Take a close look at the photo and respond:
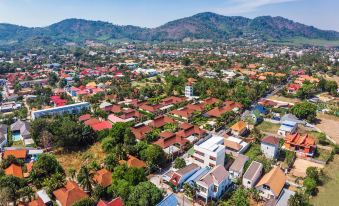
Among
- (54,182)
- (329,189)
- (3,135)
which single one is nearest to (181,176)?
(54,182)

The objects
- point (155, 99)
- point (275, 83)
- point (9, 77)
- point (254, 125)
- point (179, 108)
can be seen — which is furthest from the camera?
point (9, 77)

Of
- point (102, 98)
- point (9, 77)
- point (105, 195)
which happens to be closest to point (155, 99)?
point (102, 98)

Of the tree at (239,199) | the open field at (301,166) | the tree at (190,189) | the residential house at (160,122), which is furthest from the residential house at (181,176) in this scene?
the residential house at (160,122)

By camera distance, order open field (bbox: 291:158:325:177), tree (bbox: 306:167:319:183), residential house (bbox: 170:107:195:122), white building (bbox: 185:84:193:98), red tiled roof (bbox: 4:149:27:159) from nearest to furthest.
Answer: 1. tree (bbox: 306:167:319:183)
2. open field (bbox: 291:158:325:177)
3. red tiled roof (bbox: 4:149:27:159)
4. residential house (bbox: 170:107:195:122)
5. white building (bbox: 185:84:193:98)

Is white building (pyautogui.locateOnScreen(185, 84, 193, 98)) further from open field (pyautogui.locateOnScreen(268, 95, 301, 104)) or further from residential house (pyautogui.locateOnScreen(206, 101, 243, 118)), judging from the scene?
open field (pyautogui.locateOnScreen(268, 95, 301, 104))

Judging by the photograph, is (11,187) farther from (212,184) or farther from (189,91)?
(189,91)

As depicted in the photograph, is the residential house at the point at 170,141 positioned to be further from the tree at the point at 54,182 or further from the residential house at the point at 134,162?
the tree at the point at 54,182

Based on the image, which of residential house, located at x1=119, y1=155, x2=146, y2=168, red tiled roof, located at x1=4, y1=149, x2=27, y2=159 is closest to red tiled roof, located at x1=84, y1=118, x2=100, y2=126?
red tiled roof, located at x1=4, y1=149, x2=27, y2=159

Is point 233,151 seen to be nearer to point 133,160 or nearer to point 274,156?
point 274,156
